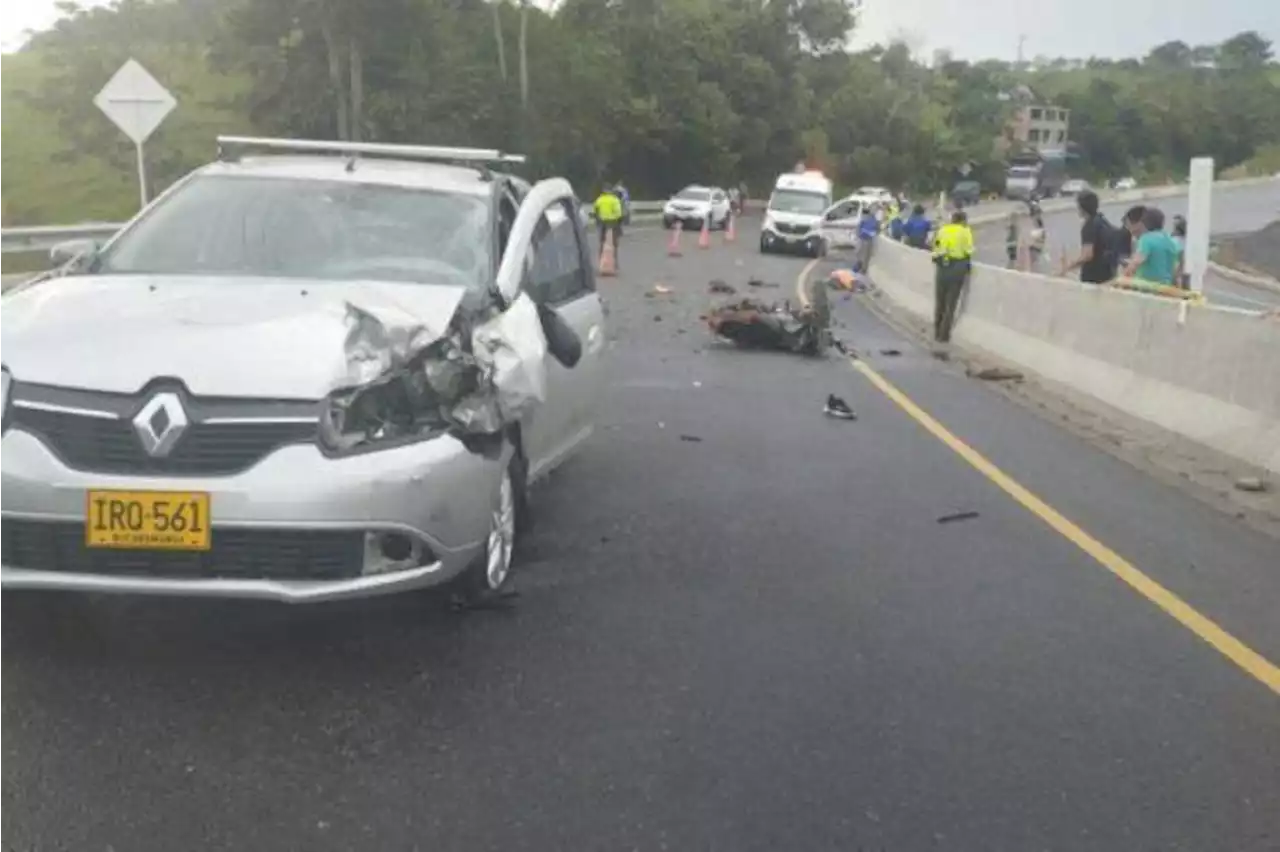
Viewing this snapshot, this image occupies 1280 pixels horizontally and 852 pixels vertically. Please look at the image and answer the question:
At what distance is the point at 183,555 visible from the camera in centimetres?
508

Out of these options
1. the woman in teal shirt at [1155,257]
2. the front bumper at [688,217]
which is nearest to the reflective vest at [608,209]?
the front bumper at [688,217]

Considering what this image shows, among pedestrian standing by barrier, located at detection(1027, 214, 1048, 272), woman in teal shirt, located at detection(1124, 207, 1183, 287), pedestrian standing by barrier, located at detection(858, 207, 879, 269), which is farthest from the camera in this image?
pedestrian standing by barrier, located at detection(858, 207, 879, 269)

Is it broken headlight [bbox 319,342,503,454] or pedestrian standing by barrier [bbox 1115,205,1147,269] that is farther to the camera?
pedestrian standing by barrier [bbox 1115,205,1147,269]

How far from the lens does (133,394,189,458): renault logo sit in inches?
199

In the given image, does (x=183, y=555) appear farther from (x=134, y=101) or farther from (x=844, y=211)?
(x=844, y=211)

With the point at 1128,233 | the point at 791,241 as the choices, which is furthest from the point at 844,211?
the point at 1128,233

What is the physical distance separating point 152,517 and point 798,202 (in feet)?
137

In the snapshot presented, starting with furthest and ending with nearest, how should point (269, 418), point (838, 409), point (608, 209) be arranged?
point (608, 209)
point (838, 409)
point (269, 418)

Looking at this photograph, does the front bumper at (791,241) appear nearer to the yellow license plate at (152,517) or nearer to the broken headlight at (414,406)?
the broken headlight at (414,406)

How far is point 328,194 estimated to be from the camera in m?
7.22

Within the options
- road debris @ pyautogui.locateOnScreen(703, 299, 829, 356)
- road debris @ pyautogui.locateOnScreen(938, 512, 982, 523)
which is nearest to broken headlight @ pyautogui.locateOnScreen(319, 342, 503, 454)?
road debris @ pyautogui.locateOnScreen(938, 512, 982, 523)

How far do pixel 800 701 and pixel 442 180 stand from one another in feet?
10.9

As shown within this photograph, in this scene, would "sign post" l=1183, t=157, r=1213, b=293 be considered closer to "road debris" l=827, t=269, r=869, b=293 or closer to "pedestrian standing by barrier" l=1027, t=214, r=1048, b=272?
"road debris" l=827, t=269, r=869, b=293

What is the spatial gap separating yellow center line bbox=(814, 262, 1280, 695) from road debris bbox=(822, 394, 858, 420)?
0.68 metres
